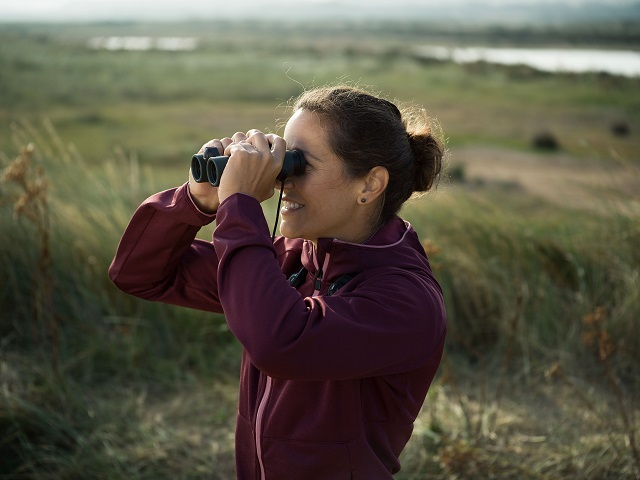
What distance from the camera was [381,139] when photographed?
1.95 m

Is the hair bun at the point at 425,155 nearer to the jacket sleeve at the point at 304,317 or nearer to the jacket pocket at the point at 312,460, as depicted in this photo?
the jacket sleeve at the point at 304,317

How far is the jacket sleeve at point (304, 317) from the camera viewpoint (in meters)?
1.58

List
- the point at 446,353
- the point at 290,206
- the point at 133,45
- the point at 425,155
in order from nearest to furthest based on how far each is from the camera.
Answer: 1. the point at 290,206
2. the point at 425,155
3. the point at 446,353
4. the point at 133,45

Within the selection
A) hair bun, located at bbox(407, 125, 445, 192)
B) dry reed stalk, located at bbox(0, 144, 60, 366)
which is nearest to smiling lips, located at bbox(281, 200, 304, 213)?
hair bun, located at bbox(407, 125, 445, 192)

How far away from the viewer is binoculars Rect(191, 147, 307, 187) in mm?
1775

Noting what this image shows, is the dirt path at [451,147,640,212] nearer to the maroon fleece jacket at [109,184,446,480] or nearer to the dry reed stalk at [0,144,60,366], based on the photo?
Answer: the maroon fleece jacket at [109,184,446,480]

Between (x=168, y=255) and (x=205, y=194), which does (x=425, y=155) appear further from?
(x=168, y=255)

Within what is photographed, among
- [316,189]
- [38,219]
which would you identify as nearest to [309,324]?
[316,189]

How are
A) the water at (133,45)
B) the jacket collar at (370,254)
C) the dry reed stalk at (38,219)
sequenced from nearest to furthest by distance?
the jacket collar at (370,254)
the dry reed stalk at (38,219)
the water at (133,45)

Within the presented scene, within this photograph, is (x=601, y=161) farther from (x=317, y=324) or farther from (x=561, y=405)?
(x=317, y=324)

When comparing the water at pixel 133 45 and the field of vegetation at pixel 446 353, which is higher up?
the field of vegetation at pixel 446 353

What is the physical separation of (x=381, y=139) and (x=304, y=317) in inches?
22.8

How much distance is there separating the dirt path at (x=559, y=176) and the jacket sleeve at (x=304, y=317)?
83 centimetres

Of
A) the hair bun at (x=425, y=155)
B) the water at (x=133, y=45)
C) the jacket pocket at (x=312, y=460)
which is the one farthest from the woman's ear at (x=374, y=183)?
the water at (x=133, y=45)
